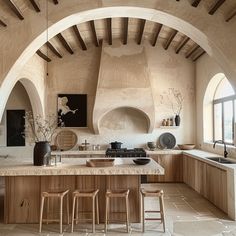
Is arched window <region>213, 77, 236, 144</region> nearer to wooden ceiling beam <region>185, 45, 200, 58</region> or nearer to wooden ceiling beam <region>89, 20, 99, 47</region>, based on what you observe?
wooden ceiling beam <region>185, 45, 200, 58</region>

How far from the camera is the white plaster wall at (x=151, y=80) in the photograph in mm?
8234

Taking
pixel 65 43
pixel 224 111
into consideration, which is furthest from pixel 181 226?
pixel 65 43

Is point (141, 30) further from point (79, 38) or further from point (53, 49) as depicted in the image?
point (53, 49)

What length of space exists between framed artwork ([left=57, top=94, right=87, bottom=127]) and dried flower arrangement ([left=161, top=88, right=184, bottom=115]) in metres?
2.37

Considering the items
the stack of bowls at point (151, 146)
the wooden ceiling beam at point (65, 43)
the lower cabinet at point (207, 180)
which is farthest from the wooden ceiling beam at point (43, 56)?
the lower cabinet at point (207, 180)

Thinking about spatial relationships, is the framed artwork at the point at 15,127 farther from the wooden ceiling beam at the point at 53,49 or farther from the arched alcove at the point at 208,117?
the arched alcove at the point at 208,117

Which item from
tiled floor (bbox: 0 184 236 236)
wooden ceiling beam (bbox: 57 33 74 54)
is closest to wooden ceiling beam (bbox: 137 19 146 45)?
wooden ceiling beam (bbox: 57 33 74 54)

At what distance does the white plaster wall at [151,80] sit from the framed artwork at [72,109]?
153 millimetres

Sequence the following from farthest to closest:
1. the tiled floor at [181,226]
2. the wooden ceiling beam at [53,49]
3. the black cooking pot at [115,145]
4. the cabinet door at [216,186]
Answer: the black cooking pot at [115,145] < the wooden ceiling beam at [53,49] < the cabinet door at [216,186] < the tiled floor at [181,226]

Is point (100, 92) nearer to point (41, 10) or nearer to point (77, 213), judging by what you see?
point (41, 10)

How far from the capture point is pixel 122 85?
7875 mm

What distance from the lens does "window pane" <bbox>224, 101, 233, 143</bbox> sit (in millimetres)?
6648

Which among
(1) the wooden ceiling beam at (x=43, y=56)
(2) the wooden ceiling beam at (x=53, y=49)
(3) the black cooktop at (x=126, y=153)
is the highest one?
(2) the wooden ceiling beam at (x=53, y=49)

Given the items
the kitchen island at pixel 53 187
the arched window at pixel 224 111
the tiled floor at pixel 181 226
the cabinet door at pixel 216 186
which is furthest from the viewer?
the arched window at pixel 224 111
